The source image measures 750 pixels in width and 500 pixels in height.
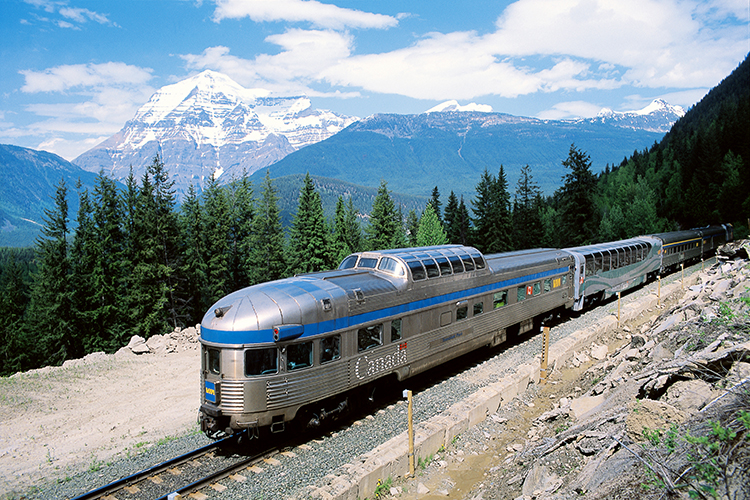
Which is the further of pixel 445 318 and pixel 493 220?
pixel 493 220

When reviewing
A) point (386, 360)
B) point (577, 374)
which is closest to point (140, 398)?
point (386, 360)

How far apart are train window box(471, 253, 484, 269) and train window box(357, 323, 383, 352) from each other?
18.7 feet

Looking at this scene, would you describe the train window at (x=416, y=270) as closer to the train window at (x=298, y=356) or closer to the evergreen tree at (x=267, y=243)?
the train window at (x=298, y=356)

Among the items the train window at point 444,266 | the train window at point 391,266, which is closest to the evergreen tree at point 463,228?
the train window at point 444,266

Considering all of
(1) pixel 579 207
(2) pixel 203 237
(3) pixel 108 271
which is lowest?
(3) pixel 108 271

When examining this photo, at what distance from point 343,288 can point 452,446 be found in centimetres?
483

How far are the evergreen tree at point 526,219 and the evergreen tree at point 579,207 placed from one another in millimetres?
8363

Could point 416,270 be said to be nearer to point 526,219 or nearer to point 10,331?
point 10,331

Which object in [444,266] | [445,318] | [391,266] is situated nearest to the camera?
[391,266]

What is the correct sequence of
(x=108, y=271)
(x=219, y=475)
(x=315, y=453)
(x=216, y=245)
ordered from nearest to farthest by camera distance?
(x=219, y=475), (x=315, y=453), (x=108, y=271), (x=216, y=245)

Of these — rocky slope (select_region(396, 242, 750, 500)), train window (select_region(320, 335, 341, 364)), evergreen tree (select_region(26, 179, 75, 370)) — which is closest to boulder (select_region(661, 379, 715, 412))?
rocky slope (select_region(396, 242, 750, 500))

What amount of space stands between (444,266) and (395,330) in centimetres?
329

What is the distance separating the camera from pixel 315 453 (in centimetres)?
1070

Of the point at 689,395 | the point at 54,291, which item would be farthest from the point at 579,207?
the point at 54,291
